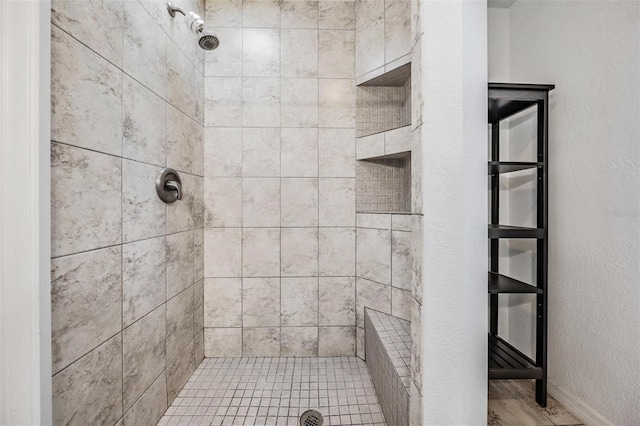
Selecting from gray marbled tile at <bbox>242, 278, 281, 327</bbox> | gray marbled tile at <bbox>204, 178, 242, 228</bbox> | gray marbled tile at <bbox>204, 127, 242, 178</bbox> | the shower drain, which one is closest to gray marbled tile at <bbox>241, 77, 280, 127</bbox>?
gray marbled tile at <bbox>204, 127, 242, 178</bbox>

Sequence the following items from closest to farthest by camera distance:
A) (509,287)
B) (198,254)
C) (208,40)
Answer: (509,287), (208,40), (198,254)

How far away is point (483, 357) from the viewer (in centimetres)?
81

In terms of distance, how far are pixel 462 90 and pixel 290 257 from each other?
1.37 metres

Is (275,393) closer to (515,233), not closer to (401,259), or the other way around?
(401,259)

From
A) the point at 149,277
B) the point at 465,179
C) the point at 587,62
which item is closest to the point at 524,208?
the point at 587,62

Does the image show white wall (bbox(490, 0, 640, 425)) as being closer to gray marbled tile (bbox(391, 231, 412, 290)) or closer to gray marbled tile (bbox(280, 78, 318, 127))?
gray marbled tile (bbox(391, 231, 412, 290))

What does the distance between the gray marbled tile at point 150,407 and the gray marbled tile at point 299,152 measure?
4.10ft

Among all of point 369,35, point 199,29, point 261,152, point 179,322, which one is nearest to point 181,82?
point 199,29

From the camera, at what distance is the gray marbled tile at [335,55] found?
1870 mm

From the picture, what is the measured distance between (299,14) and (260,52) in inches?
13.7

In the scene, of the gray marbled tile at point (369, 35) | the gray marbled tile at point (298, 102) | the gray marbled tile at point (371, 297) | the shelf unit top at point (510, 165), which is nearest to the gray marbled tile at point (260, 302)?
the gray marbled tile at point (371, 297)

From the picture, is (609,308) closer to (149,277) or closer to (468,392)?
(468,392)

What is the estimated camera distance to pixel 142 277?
3.88ft

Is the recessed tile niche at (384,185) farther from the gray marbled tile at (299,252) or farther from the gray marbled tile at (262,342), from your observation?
the gray marbled tile at (262,342)
